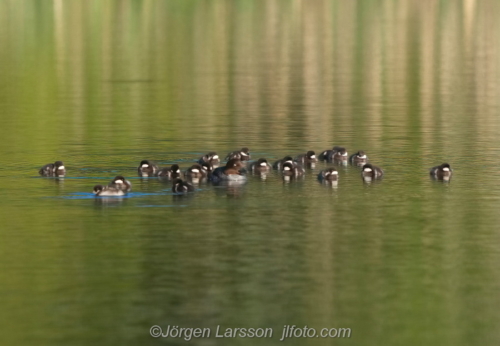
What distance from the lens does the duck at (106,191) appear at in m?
26.3

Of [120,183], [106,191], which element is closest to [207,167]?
[120,183]

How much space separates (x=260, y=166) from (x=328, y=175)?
186 cm

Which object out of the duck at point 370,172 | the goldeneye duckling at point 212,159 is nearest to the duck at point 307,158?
the goldeneye duckling at point 212,159

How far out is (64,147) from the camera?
1358 inches

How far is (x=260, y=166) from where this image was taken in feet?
96.6

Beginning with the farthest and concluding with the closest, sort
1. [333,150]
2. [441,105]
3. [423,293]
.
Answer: [441,105], [333,150], [423,293]

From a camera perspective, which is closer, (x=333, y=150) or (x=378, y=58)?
(x=333, y=150)

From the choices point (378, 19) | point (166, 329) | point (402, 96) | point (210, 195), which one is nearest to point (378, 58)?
point (402, 96)

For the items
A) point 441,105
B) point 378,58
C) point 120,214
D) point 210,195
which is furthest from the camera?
point 378,58

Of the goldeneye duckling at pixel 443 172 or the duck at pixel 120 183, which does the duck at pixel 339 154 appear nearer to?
the goldeneye duckling at pixel 443 172

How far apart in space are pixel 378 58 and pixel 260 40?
47.0 feet

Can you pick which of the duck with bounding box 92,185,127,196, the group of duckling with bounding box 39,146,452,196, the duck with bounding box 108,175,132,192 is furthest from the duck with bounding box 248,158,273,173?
the duck with bounding box 92,185,127,196

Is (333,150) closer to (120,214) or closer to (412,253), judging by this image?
(120,214)

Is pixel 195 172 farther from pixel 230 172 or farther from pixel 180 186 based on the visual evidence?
pixel 180 186
